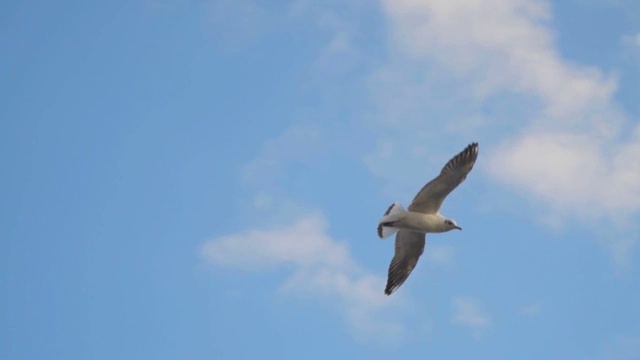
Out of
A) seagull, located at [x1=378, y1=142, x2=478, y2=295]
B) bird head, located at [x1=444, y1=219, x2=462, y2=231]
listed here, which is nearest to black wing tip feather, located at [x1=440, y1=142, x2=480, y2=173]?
seagull, located at [x1=378, y1=142, x2=478, y2=295]

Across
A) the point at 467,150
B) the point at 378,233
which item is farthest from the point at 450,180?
the point at 378,233

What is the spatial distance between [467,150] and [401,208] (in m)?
1.96

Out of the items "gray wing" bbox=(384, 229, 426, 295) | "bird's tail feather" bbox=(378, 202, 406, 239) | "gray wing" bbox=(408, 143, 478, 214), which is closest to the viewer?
"gray wing" bbox=(408, 143, 478, 214)

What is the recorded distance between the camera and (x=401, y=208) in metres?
22.0

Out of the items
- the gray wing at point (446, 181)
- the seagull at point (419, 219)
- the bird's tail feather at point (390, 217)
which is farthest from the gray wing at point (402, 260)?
the gray wing at point (446, 181)

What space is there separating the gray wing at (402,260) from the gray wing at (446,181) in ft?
4.32

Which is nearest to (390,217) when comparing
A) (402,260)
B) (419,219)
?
(419,219)

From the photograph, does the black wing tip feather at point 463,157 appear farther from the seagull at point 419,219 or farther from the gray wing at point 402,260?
the gray wing at point 402,260

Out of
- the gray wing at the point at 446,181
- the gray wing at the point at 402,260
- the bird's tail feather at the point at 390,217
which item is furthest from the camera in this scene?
the gray wing at the point at 402,260

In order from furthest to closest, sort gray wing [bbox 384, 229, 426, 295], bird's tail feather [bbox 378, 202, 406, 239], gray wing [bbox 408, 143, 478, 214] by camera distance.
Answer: gray wing [bbox 384, 229, 426, 295]
bird's tail feather [bbox 378, 202, 406, 239]
gray wing [bbox 408, 143, 478, 214]

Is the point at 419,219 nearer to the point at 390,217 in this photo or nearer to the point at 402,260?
the point at 390,217

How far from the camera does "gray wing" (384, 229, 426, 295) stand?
76.0 ft

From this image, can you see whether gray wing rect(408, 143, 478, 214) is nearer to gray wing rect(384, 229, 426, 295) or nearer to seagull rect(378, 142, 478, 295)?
seagull rect(378, 142, 478, 295)

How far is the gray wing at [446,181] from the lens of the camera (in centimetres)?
2130
